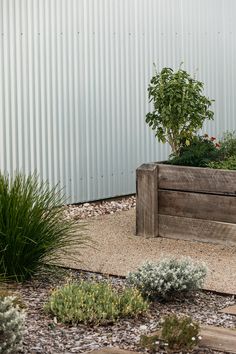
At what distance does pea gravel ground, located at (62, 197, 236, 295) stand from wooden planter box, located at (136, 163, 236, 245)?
99mm

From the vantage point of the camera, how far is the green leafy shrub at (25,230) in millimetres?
7020

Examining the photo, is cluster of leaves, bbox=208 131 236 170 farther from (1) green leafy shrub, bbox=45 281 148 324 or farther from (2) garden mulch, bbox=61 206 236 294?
(1) green leafy shrub, bbox=45 281 148 324

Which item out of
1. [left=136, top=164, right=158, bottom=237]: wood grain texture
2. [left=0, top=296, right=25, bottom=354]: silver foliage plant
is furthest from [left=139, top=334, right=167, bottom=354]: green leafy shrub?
[left=136, top=164, right=158, bottom=237]: wood grain texture

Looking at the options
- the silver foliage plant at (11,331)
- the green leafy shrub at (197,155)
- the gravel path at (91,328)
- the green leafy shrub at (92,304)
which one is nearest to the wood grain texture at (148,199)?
the green leafy shrub at (197,155)

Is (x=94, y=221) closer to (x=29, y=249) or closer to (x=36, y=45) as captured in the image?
(x=36, y=45)

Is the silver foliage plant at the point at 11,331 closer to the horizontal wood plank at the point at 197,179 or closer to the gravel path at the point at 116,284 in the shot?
the gravel path at the point at 116,284

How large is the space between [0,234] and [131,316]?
4.45 ft

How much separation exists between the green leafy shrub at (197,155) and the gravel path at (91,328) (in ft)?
7.23

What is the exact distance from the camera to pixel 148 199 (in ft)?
29.9

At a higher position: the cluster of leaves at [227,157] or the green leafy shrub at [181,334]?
the cluster of leaves at [227,157]

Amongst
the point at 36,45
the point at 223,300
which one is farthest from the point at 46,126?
the point at 223,300

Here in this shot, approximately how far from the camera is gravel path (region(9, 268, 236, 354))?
5621 millimetres

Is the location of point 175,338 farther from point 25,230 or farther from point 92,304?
point 25,230

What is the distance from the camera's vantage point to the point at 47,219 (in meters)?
7.19
